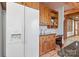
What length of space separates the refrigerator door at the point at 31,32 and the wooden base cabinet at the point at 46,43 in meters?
0.05

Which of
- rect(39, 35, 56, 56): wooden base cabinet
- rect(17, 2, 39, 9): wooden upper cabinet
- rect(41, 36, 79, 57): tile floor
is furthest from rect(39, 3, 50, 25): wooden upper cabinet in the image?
rect(41, 36, 79, 57): tile floor

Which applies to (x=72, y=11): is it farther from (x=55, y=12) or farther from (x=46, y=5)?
(x=46, y=5)

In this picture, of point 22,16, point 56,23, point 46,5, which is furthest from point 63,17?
point 22,16

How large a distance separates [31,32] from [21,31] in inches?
5.2

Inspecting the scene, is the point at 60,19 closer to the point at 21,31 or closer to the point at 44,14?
the point at 44,14

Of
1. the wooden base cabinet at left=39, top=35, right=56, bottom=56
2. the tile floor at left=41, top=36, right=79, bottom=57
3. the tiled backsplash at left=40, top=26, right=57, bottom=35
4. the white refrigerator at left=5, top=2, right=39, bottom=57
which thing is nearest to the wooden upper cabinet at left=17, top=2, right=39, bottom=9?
the white refrigerator at left=5, top=2, right=39, bottom=57

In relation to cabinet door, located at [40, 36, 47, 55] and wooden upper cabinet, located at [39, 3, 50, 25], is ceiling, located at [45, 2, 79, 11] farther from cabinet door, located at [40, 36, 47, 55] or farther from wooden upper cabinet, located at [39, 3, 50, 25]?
cabinet door, located at [40, 36, 47, 55]

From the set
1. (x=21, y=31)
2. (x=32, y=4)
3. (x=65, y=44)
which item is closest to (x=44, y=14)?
(x=32, y=4)

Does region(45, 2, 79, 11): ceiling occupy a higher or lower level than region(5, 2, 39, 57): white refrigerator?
higher

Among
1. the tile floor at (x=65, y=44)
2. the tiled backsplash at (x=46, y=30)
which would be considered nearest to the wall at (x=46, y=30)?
the tiled backsplash at (x=46, y=30)

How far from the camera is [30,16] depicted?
165cm

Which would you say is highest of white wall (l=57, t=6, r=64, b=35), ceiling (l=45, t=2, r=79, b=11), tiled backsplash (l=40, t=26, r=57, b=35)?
ceiling (l=45, t=2, r=79, b=11)

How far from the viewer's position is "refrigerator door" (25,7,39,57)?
1633 mm

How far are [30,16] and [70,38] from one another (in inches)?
23.5
